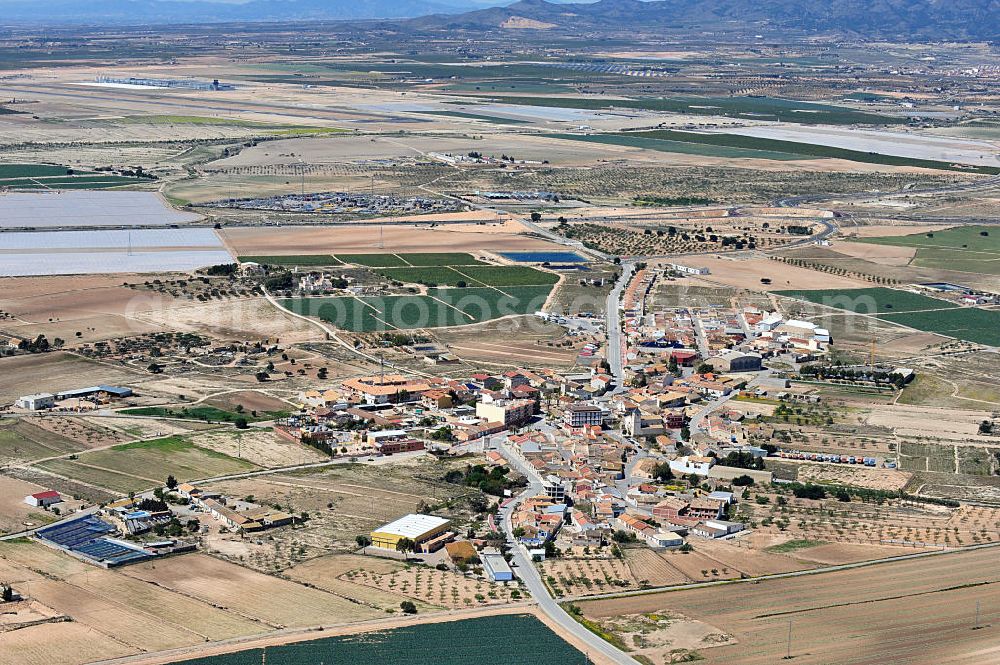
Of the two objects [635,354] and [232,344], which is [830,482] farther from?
[232,344]

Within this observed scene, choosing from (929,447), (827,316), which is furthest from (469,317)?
(929,447)

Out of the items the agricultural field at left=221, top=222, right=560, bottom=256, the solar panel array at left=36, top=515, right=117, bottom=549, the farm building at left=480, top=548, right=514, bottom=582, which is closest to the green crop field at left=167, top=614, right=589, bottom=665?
the farm building at left=480, top=548, right=514, bottom=582

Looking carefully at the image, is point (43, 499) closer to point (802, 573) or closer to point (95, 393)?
point (95, 393)

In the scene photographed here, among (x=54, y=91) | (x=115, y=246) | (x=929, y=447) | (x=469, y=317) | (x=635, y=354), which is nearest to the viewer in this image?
(x=929, y=447)

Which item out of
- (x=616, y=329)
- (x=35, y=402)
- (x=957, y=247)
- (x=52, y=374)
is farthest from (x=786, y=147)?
(x=35, y=402)

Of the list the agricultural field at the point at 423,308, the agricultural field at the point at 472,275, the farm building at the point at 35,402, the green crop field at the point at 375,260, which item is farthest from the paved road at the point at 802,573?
the green crop field at the point at 375,260

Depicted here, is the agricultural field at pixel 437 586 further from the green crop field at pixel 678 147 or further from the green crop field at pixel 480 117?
the green crop field at pixel 480 117

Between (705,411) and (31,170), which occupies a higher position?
(31,170)
